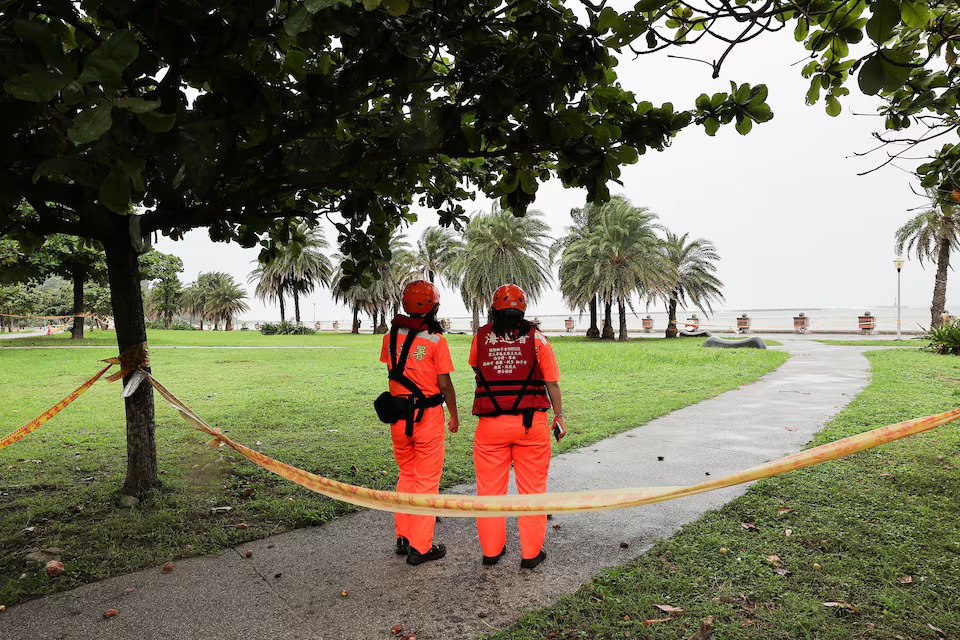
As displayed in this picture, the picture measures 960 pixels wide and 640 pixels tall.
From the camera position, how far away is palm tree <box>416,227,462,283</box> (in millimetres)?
38031

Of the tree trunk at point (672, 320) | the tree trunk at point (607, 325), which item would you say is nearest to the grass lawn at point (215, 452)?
the tree trunk at point (607, 325)

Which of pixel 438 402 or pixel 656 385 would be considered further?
pixel 656 385

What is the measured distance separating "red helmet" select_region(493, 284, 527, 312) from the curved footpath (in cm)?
173

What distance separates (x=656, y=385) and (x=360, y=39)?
11.2m

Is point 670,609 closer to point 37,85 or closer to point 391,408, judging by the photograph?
point 391,408

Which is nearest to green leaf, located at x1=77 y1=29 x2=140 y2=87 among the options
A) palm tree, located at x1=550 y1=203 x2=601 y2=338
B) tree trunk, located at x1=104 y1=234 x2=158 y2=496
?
tree trunk, located at x1=104 y1=234 x2=158 y2=496

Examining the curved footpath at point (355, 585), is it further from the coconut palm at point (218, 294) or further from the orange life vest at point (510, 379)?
the coconut palm at point (218, 294)

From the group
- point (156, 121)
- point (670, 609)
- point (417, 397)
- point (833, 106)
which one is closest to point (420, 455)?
point (417, 397)

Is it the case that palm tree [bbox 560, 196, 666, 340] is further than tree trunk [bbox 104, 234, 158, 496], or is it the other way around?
palm tree [bbox 560, 196, 666, 340]

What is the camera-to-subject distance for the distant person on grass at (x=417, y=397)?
12.4 ft

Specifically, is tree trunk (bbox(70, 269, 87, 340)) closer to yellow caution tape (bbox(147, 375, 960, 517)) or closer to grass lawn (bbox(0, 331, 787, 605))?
grass lawn (bbox(0, 331, 787, 605))

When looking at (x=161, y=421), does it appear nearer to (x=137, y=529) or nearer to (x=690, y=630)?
(x=137, y=529)

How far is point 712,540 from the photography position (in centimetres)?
392

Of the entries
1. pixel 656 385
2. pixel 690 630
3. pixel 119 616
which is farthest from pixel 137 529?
pixel 656 385
